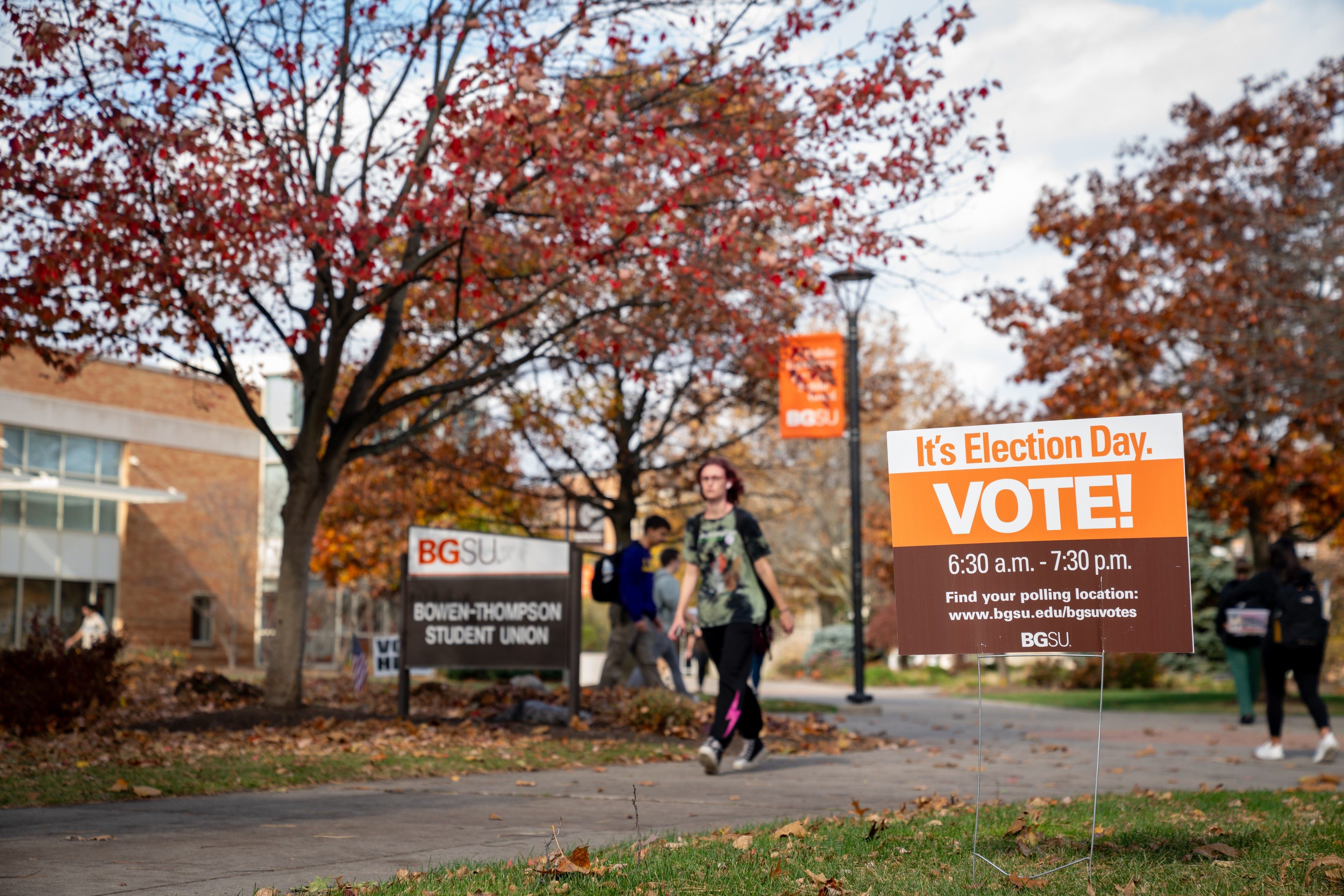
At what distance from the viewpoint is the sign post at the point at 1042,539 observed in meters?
4.80

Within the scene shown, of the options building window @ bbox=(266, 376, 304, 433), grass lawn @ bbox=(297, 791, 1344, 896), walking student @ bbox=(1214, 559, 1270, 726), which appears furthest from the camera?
building window @ bbox=(266, 376, 304, 433)

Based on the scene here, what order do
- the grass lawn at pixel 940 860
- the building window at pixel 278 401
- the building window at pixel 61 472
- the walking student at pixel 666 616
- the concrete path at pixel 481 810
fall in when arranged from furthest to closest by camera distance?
the building window at pixel 278 401, the building window at pixel 61 472, the walking student at pixel 666 616, the concrete path at pixel 481 810, the grass lawn at pixel 940 860

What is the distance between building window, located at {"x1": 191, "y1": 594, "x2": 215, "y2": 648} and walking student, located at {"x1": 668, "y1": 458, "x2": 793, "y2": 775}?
34.2m

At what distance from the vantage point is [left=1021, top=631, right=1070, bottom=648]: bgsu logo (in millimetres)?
4848

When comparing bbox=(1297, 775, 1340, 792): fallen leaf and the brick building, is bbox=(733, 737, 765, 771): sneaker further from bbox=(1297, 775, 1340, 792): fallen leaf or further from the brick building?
the brick building

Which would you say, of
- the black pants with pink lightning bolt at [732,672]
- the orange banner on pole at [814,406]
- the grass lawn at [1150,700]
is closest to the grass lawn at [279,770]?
the black pants with pink lightning bolt at [732,672]

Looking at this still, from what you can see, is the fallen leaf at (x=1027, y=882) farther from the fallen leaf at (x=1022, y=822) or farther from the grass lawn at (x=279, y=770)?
the grass lawn at (x=279, y=770)

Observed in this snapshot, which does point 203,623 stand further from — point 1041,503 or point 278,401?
point 1041,503

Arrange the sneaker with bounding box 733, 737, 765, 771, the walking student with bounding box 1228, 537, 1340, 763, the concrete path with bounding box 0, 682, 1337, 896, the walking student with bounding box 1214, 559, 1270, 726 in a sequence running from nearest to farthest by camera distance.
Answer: the concrete path with bounding box 0, 682, 1337, 896 < the sneaker with bounding box 733, 737, 765, 771 < the walking student with bounding box 1228, 537, 1340, 763 < the walking student with bounding box 1214, 559, 1270, 726

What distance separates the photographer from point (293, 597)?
1189 centimetres

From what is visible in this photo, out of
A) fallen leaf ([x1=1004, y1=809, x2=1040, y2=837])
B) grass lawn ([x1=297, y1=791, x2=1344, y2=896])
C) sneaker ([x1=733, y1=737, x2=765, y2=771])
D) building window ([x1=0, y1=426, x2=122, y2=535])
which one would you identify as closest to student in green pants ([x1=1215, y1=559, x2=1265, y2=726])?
sneaker ([x1=733, y1=737, x2=765, y2=771])

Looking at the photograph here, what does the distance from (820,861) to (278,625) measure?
329 inches

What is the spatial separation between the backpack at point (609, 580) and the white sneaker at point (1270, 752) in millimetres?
5722

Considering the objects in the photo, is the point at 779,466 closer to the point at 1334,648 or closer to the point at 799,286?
the point at 799,286
